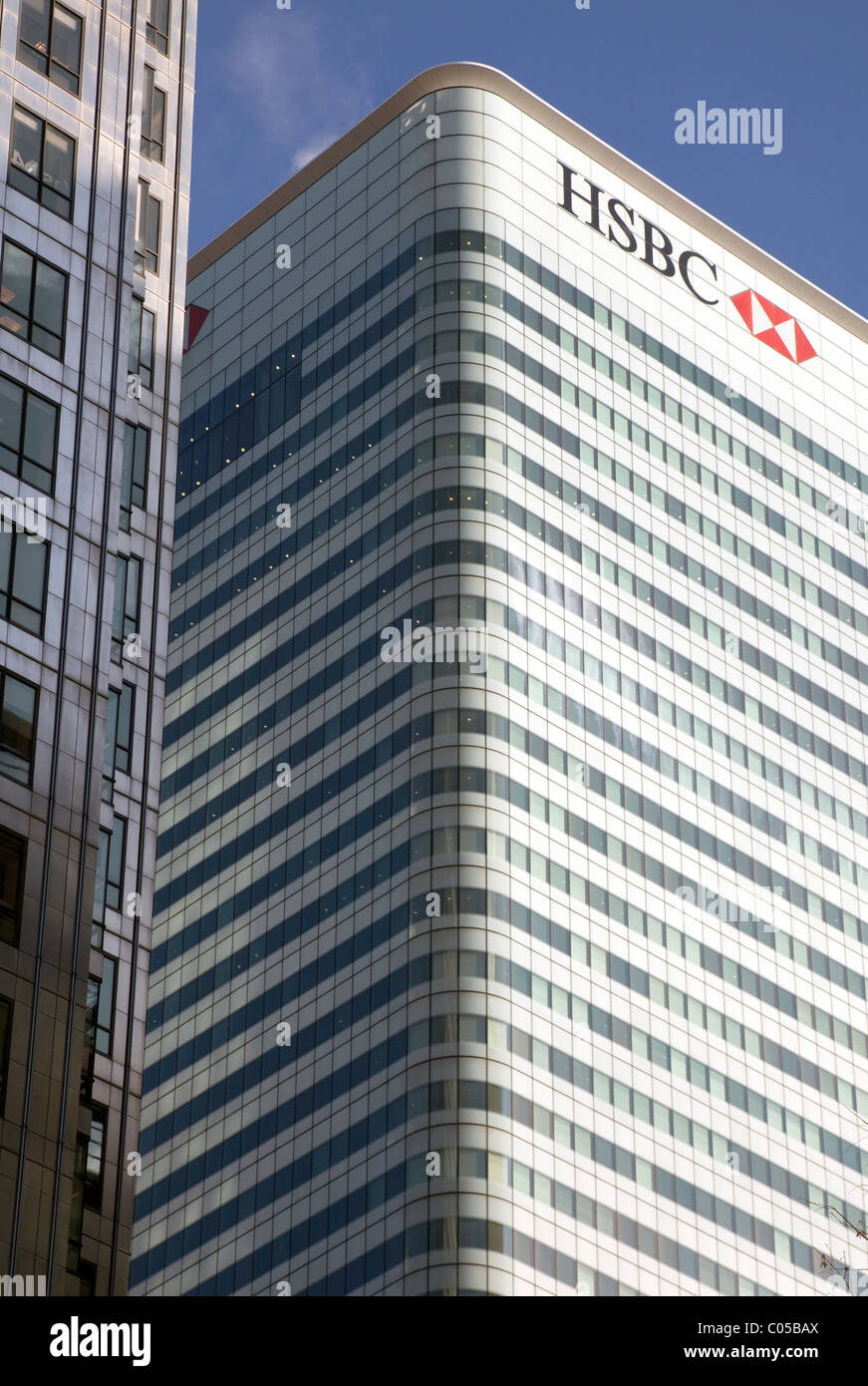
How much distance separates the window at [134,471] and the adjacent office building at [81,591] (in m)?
0.08

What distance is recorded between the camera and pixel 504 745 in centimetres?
12619

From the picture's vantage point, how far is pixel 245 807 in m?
141

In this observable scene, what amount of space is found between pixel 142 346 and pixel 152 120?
7793 millimetres

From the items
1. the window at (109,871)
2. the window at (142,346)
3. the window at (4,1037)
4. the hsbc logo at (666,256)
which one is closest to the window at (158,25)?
the window at (142,346)

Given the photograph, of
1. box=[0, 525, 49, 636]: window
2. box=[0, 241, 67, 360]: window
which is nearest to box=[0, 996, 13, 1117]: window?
box=[0, 525, 49, 636]: window

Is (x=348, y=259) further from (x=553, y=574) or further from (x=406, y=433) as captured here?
(x=553, y=574)

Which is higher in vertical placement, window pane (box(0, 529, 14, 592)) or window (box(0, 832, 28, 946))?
window pane (box(0, 529, 14, 592))

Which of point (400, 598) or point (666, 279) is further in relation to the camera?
point (666, 279)

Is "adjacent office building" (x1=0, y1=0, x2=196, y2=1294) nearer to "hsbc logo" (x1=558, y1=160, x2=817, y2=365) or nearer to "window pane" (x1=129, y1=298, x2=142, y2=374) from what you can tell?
"window pane" (x1=129, y1=298, x2=142, y2=374)

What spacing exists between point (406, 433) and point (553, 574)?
1266 cm

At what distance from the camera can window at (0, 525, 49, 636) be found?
56469 mm

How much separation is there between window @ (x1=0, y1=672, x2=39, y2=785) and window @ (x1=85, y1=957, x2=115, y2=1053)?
7038 mm

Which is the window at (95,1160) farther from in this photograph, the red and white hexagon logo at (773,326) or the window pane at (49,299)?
the red and white hexagon logo at (773,326)
